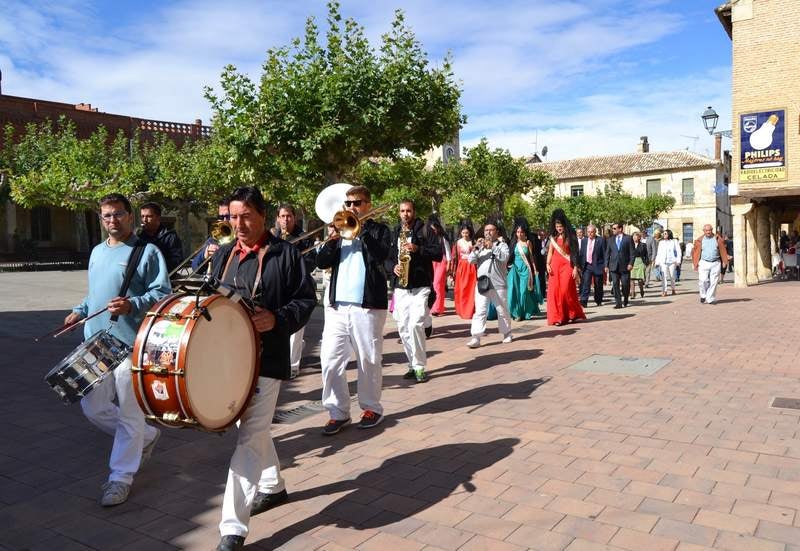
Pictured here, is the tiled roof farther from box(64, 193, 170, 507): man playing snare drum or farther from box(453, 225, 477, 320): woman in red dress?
box(64, 193, 170, 507): man playing snare drum

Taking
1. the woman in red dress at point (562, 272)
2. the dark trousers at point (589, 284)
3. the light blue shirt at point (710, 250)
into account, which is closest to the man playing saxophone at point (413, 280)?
the woman in red dress at point (562, 272)

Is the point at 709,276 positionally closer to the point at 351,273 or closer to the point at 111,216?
the point at 351,273

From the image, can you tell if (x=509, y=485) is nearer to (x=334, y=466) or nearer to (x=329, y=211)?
(x=334, y=466)

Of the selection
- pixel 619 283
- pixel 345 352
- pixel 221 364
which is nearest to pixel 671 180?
pixel 619 283

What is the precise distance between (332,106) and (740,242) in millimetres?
13835

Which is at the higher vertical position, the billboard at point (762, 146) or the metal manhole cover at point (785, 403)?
the billboard at point (762, 146)

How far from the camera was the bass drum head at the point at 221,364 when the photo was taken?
10.2ft

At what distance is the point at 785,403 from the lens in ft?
19.4

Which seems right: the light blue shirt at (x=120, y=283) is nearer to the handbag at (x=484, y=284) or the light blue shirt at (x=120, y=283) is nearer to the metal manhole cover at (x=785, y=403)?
the metal manhole cover at (x=785, y=403)

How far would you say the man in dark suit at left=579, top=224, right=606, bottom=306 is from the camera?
14.5 meters

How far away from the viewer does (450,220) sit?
124 ft

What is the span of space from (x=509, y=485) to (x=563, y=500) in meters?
0.38

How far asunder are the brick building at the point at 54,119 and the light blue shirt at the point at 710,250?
2988cm

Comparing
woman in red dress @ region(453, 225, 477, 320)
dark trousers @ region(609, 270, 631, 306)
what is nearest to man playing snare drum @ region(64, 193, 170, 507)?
woman in red dress @ region(453, 225, 477, 320)
